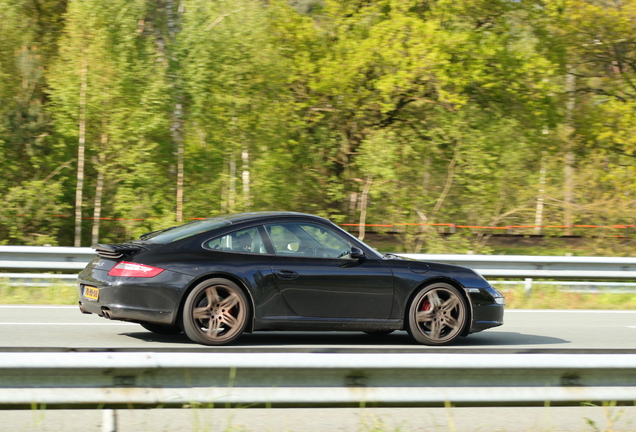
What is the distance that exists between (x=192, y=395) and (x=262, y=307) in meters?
2.99

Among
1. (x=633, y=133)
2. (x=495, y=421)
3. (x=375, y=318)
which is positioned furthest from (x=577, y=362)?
(x=633, y=133)

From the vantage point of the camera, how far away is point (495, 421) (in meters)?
5.32

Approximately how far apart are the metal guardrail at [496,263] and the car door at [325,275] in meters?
4.11

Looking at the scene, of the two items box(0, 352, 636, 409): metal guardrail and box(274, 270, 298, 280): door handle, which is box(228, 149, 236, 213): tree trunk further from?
box(0, 352, 636, 409): metal guardrail

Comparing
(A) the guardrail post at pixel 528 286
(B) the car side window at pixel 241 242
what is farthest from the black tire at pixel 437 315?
(A) the guardrail post at pixel 528 286

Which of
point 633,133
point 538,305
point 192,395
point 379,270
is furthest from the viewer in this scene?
point 633,133

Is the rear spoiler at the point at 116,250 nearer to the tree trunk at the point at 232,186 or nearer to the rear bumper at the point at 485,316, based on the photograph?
the rear bumper at the point at 485,316

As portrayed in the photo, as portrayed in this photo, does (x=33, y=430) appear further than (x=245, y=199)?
No

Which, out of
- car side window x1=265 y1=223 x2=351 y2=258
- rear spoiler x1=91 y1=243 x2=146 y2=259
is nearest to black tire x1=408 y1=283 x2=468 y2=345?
car side window x1=265 y1=223 x2=351 y2=258

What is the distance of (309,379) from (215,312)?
9.35ft

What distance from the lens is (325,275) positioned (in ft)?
24.1

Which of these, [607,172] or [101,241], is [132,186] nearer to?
[101,241]

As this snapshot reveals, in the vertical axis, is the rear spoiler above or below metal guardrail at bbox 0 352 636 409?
above

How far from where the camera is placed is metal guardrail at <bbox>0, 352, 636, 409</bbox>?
3.97 m
